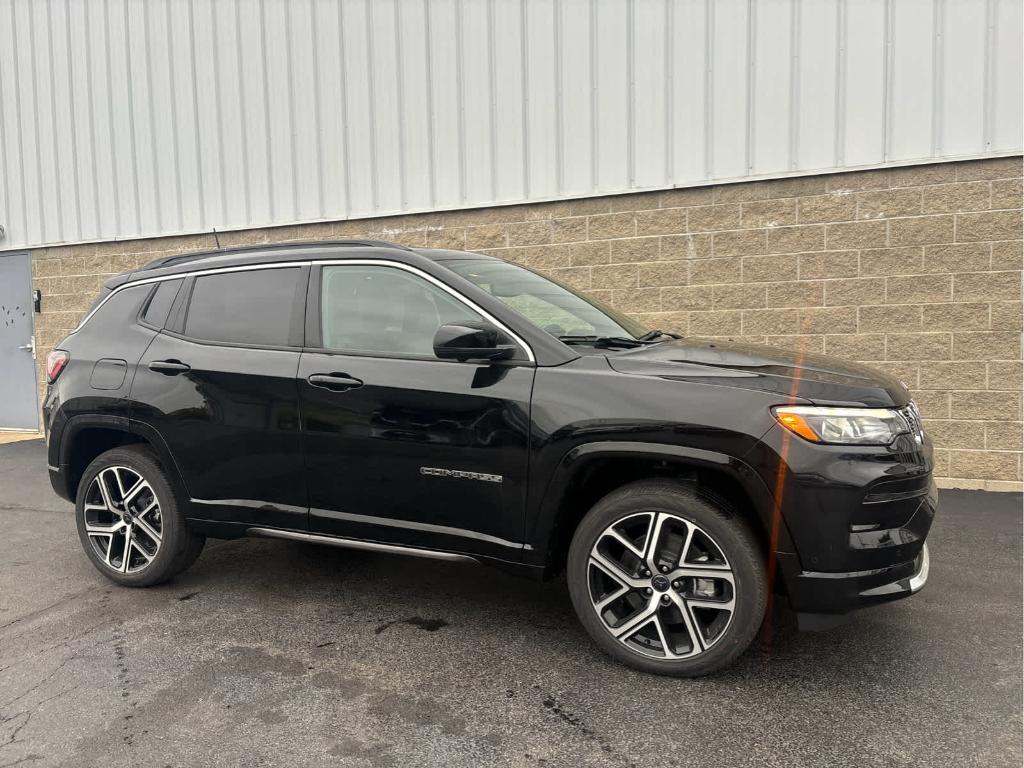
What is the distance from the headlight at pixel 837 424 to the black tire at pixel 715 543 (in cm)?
43

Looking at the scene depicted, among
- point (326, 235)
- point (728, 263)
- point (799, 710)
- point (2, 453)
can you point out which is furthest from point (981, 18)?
point (2, 453)

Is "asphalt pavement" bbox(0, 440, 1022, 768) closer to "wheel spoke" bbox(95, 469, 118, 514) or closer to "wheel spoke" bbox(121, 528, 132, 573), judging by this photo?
"wheel spoke" bbox(121, 528, 132, 573)

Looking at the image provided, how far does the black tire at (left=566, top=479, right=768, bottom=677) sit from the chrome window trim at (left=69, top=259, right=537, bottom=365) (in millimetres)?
725

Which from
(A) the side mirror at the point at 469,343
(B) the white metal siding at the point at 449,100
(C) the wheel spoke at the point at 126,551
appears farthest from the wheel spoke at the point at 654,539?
(B) the white metal siding at the point at 449,100

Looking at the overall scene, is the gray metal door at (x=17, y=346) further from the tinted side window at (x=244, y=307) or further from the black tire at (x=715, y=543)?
the black tire at (x=715, y=543)

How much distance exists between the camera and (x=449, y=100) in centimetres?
771

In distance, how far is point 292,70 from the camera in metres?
8.40

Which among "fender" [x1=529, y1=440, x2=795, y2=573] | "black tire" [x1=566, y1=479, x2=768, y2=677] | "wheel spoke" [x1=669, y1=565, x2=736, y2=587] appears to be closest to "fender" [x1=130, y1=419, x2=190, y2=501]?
"fender" [x1=529, y1=440, x2=795, y2=573]

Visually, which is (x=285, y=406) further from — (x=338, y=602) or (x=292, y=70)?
(x=292, y=70)

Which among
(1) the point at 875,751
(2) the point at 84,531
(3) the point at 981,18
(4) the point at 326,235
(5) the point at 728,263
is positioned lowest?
(1) the point at 875,751

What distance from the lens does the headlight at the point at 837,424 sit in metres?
2.83

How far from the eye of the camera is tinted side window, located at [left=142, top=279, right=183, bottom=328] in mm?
4180

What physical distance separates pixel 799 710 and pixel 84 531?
12.7 feet

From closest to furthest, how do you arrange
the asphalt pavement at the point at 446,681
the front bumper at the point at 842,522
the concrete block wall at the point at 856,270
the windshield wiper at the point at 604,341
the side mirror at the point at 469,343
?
the asphalt pavement at the point at 446,681
the front bumper at the point at 842,522
the side mirror at the point at 469,343
the windshield wiper at the point at 604,341
the concrete block wall at the point at 856,270
